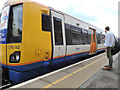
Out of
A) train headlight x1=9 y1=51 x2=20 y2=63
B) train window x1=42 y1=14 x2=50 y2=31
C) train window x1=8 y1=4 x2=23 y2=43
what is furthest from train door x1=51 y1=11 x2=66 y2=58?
train headlight x1=9 y1=51 x2=20 y2=63

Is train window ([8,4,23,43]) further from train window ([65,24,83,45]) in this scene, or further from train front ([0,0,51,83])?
train window ([65,24,83,45])

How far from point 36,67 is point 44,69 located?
18.1 inches

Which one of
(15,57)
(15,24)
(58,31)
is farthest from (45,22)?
(15,57)

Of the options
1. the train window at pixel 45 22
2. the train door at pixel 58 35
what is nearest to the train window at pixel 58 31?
the train door at pixel 58 35

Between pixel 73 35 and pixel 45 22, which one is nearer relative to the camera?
pixel 45 22

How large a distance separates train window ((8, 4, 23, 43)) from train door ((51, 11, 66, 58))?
1.34 metres

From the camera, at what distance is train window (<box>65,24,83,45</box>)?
4793 mm

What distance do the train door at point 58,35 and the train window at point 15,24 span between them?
1.34 metres

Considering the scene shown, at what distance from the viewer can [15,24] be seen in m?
3.06

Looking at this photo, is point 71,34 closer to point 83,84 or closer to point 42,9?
point 42,9

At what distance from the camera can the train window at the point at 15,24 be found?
2.91m

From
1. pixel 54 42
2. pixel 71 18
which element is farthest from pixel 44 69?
pixel 71 18

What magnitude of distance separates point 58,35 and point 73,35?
1.58 m

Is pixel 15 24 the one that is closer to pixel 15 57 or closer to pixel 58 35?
pixel 15 57
